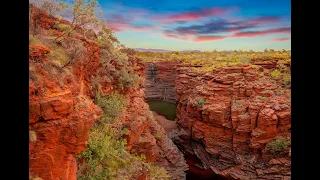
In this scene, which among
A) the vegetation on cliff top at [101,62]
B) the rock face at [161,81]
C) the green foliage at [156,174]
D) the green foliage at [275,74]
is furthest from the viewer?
the rock face at [161,81]

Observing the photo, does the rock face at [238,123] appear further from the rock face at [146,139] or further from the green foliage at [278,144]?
the rock face at [146,139]

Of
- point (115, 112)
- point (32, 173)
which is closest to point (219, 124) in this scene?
point (115, 112)

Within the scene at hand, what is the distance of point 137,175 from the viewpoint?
932 cm

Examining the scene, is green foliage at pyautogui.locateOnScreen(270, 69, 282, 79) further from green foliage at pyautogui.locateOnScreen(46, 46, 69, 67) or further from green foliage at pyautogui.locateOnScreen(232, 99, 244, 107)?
green foliage at pyautogui.locateOnScreen(46, 46, 69, 67)

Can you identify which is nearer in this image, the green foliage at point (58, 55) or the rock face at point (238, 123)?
the green foliage at point (58, 55)

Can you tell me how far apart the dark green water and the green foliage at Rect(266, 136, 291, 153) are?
16.6 m

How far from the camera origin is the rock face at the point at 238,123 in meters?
14.8

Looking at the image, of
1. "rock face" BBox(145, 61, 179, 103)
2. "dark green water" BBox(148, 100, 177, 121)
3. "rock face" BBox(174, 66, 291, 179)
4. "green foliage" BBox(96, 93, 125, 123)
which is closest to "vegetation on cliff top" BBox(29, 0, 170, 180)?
"green foliage" BBox(96, 93, 125, 123)

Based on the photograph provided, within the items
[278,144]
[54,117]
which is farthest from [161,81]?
[54,117]

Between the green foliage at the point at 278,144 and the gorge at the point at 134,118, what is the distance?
0.05 m

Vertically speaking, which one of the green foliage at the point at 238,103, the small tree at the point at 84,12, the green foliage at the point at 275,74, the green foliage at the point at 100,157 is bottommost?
the green foliage at the point at 100,157

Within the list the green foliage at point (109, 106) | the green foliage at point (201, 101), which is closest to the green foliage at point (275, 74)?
the green foliage at point (201, 101)

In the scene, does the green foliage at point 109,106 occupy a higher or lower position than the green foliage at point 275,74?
lower
